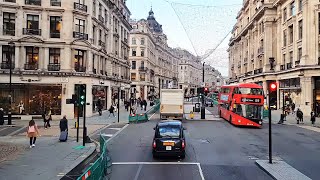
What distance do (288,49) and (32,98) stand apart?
4003cm

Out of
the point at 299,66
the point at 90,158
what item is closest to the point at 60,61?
the point at 90,158

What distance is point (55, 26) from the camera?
34750 mm

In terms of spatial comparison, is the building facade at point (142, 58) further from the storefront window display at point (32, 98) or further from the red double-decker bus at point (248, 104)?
the red double-decker bus at point (248, 104)

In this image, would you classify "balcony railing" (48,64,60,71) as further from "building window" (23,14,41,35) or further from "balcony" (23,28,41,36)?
"building window" (23,14,41,35)

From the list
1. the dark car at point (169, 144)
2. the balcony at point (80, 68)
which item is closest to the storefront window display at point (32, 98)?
the balcony at point (80, 68)

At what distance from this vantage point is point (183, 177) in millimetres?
11391

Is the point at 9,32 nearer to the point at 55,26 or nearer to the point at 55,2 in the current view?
the point at 55,26

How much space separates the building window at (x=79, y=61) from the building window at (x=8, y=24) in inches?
287

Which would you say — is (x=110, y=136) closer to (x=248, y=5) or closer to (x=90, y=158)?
(x=90, y=158)

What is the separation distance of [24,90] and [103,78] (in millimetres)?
11687

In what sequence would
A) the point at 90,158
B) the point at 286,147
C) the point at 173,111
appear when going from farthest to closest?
the point at 173,111 → the point at 286,147 → the point at 90,158

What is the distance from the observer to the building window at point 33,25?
3369 centimetres

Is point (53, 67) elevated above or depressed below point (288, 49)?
below

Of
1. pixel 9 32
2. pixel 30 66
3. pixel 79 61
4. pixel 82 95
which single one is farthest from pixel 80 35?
pixel 82 95
